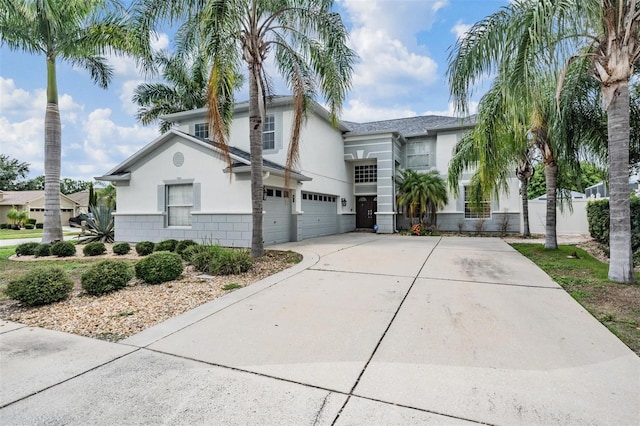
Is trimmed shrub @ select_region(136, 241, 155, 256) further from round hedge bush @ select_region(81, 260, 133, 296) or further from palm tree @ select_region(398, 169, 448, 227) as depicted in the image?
palm tree @ select_region(398, 169, 448, 227)

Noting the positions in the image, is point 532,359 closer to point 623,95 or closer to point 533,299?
point 533,299

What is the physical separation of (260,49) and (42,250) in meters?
9.92

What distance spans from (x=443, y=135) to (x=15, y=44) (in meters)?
20.4

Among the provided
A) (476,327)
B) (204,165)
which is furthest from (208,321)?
(204,165)

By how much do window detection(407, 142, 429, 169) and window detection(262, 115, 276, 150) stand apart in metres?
10.2

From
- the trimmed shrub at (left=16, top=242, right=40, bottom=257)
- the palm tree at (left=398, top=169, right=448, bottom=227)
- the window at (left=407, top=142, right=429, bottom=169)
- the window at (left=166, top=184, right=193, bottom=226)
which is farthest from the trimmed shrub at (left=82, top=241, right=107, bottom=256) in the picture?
the window at (left=407, top=142, right=429, bottom=169)

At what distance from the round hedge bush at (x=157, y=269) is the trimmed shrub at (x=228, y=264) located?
32.2 inches

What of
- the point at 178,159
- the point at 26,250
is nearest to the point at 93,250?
the point at 26,250

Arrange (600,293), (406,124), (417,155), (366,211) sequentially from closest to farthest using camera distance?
(600,293) → (417,155) → (366,211) → (406,124)

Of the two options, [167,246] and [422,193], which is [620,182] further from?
[167,246]

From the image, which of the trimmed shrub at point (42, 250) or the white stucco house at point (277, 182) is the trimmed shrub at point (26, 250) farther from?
the white stucco house at point (277, 182)

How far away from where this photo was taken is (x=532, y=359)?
3344 mm

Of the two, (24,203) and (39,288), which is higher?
(24,203)

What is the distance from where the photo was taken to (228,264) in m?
7.45
